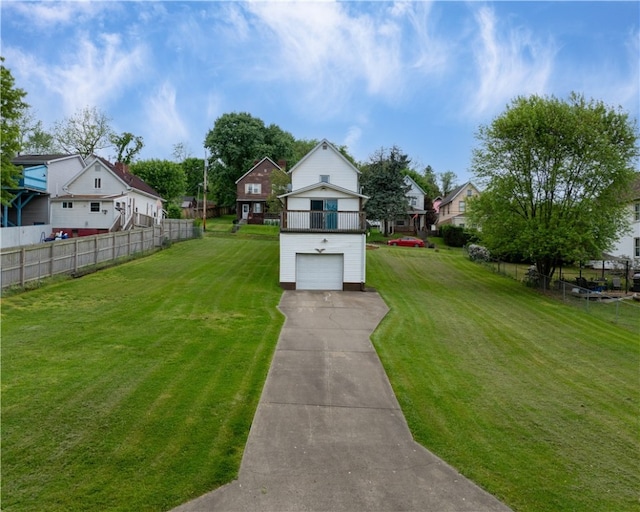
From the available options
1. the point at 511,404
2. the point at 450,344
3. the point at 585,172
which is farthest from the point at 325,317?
the point at 585,172

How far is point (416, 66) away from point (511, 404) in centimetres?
1797

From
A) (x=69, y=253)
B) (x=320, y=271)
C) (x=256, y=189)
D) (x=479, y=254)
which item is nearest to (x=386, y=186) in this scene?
(x=479, y=254)

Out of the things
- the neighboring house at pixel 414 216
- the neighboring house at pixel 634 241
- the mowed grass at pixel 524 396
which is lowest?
the mowed grass at pixel 524 396

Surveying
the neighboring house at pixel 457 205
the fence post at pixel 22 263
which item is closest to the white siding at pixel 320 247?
the fence post at pixel 22 263

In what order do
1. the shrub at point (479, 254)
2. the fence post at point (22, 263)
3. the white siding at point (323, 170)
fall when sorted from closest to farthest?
the fence post at point (22, 263) → the white siding at point (323, 170) → the shrub at point (479, 254)

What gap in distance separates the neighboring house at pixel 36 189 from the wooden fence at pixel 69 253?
994 cm

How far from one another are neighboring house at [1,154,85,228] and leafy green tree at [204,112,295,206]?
22.8 meters

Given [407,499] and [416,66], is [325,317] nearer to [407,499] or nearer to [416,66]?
[407,499]

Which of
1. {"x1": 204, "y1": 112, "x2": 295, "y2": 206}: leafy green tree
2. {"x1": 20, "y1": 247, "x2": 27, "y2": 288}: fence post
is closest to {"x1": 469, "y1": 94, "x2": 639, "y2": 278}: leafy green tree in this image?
{"x1": 20, "y1": 247, "x2": 27, "y2": 288}: fence post

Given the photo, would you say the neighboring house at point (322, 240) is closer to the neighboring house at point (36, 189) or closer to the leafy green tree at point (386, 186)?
the neighboring house at point (36, 189)

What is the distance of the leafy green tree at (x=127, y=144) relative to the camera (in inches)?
2104

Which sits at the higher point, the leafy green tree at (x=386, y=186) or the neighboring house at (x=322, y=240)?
the leafy green tree at (x=386, y=186)

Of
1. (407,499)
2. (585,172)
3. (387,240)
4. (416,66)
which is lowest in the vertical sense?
(407,499)

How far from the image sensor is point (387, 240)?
43.2 metres
